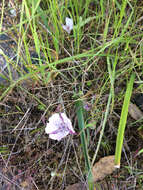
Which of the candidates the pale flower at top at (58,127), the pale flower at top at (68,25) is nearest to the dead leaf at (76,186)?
the pale flower at top at (58,127)

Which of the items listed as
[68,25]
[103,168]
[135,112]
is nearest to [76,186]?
[103,168]

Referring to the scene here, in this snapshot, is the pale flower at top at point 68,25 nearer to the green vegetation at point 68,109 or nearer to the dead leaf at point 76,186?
the green vegetation at point 68,109

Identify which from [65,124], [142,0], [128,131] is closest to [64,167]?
[65,124]

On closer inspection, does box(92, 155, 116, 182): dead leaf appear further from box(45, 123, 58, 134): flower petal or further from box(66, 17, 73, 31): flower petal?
box(66, 17, 73, 31): flower petal

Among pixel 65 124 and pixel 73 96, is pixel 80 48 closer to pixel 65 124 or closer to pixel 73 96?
pixel 73 96

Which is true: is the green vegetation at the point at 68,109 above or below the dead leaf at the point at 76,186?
above

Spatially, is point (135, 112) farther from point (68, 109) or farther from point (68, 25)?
point (68, 25)
